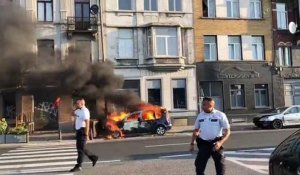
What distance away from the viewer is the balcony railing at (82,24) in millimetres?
31844

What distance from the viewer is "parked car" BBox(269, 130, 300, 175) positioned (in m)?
5.21

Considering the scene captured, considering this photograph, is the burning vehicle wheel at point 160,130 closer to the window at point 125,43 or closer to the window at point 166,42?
the window at point 166,42

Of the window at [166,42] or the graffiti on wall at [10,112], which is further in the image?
the window at [166,42]

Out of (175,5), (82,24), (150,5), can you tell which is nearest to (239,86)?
(175,5)

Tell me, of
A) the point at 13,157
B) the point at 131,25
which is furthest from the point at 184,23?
the point at 13,157

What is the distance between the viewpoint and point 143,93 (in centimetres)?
3297

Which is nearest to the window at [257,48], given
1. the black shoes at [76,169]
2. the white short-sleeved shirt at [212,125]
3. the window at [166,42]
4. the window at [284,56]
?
the window at [284,56]

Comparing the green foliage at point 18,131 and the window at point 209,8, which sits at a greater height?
the window at point 209,8

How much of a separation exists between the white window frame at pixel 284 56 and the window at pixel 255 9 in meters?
3.07

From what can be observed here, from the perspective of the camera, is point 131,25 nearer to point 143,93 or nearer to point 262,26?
point 143,93

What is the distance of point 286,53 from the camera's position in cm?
3662

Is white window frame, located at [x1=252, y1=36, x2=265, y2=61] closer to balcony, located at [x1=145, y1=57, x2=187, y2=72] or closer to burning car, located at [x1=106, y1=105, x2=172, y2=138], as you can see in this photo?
balcony, located at [x1=145, y1=57, x2=187, y2=72]

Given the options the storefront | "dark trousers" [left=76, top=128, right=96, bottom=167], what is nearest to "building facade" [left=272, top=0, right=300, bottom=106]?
the storefront

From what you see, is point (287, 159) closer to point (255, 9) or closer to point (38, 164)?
point (38, 164)
